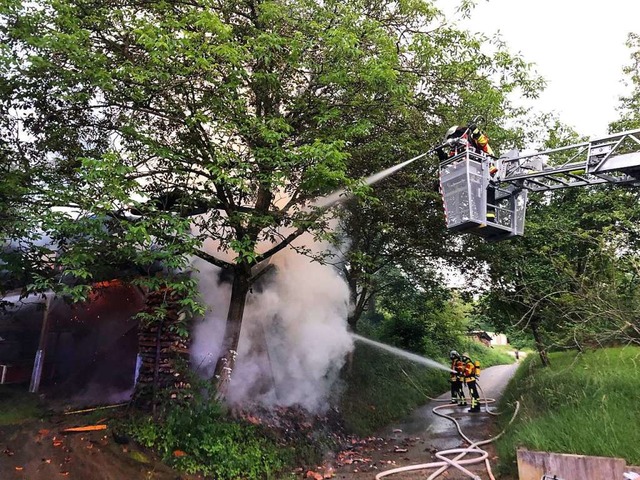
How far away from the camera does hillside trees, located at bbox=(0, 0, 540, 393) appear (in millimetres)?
6289

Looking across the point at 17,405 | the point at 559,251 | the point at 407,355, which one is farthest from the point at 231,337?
the point at 407,355

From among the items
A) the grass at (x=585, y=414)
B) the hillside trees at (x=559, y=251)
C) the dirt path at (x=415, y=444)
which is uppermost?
the hillside trees at (x=559, y=251)

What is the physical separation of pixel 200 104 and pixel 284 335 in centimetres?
688

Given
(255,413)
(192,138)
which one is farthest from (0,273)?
(255,413)

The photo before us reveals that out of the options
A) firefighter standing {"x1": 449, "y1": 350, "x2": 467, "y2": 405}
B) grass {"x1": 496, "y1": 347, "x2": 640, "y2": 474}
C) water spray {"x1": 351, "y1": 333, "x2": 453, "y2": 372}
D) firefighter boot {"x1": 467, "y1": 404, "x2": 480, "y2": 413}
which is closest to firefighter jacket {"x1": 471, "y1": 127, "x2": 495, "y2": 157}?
grass {"x1": 496, "y1": 347, "x2": 640, "y2": 474}

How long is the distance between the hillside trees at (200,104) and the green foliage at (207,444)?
3.10 ft

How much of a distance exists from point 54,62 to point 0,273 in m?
4.37

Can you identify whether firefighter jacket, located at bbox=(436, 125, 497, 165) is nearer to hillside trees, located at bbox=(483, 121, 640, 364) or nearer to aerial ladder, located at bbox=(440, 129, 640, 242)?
aerial ladder, located at bbox=(440, 129, 640, 242)

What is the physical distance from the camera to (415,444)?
10.1 meters

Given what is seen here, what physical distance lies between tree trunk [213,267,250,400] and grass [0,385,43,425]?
3.30 m

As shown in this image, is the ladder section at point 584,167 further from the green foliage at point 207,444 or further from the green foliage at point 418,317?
the green foliage at point 418,317

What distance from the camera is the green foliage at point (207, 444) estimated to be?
22.8 ft

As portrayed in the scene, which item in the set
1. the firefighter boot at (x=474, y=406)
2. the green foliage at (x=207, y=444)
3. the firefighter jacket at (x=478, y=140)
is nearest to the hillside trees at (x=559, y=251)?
the firefighter boot at (x=474, y=406)

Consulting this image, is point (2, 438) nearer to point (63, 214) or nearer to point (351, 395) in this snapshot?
point (63, 214)
